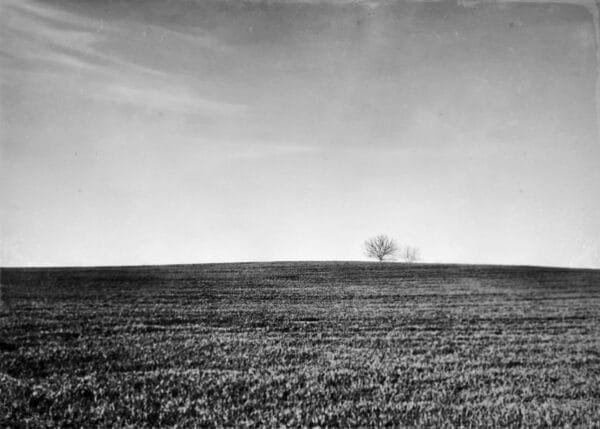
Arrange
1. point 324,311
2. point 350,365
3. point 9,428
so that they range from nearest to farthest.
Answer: point 9,428, point 350,365, point 324,311

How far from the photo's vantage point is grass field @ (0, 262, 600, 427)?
22.9 feet

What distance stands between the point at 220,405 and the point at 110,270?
2832 centimetres

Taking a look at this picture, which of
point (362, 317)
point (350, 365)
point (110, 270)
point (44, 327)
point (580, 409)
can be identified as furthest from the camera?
point (110, 270)

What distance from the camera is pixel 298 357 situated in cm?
1055

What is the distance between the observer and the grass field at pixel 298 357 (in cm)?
699

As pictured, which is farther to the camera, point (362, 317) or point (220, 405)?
point (362, 317)

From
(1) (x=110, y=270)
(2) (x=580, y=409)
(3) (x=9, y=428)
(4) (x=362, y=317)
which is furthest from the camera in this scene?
(1) (x=110, y=270)

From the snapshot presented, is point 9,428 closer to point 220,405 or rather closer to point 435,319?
point 220,405

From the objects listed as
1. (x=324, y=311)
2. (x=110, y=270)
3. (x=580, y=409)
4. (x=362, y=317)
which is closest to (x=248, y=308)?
(x=324, y=311)

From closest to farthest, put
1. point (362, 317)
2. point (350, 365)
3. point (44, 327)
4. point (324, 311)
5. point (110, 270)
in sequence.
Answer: point (350, 365) → point (44, 327) → point (362, 317) → point (324, 311) → point (110, 270)

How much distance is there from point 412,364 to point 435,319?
656cm

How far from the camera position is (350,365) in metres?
9.83

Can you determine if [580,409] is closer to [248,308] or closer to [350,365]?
[350,365]

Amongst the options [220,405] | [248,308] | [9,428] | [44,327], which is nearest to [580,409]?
[220,405]
